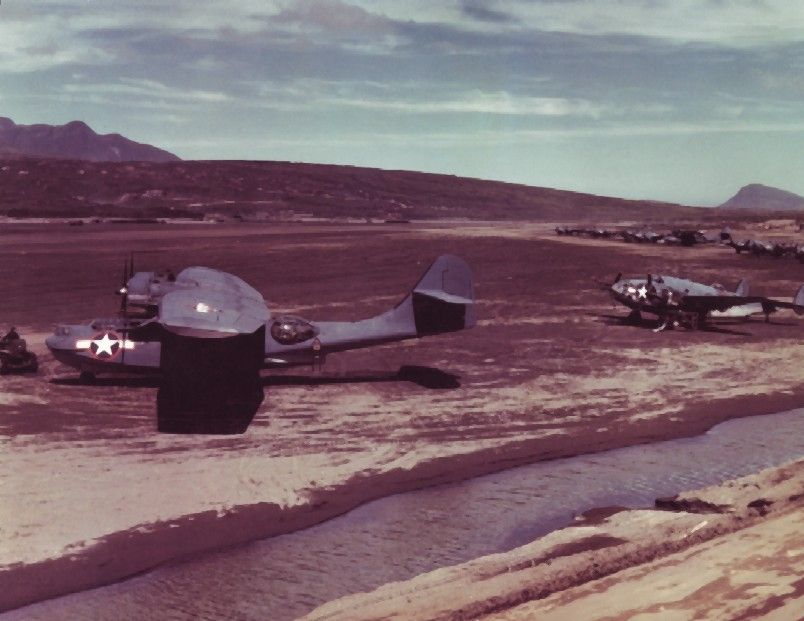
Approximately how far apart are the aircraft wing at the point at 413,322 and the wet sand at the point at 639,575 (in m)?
11.5

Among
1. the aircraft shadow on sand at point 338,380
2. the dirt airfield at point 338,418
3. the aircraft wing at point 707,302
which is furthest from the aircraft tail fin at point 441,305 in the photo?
the aircraft wing at point 707,302

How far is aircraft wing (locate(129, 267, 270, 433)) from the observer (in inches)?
842

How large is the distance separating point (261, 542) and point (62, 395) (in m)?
11.5

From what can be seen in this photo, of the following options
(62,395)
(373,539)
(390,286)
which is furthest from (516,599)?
(390,286)

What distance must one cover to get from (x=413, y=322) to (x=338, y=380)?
306 cm

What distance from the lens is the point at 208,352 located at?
27.1 meters

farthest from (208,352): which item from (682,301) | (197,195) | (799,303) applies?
(197,195)

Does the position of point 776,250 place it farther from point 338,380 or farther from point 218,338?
point 218,338

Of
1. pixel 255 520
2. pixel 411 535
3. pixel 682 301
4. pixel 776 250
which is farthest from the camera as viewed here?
pixel 776 250

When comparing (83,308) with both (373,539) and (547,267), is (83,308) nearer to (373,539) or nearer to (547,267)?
(373,539)

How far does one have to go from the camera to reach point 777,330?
37.9 metres

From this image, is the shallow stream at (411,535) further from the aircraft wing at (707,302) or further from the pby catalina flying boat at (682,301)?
the aircraft wing at (707,302)

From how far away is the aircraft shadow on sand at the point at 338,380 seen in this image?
25.7 m

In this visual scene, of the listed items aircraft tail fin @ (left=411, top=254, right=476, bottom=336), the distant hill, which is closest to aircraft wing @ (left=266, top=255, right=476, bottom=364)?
aircraft tail fin @ (left=411, top=254, right=476, bottom=336)
